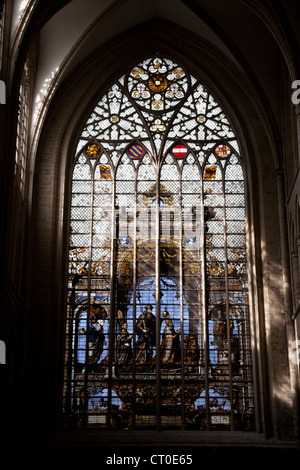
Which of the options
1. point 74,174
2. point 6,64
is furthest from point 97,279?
point 6,64

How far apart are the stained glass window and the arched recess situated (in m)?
0.33

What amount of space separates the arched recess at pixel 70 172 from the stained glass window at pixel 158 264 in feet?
1.10

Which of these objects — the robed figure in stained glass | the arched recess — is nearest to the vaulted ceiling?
the arched recess

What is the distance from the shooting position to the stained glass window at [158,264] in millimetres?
15719

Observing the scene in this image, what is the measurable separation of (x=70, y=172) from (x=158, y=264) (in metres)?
2.81

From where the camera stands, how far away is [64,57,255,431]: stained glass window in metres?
15.7

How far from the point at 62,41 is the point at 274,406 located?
28.3 feet

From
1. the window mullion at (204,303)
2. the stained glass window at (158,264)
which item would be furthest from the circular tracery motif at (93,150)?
the window mullion at (204,303)

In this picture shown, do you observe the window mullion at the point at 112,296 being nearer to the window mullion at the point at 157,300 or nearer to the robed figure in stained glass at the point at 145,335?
the robed figure in stained glass at the point at 145,335

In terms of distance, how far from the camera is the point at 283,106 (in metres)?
16.9

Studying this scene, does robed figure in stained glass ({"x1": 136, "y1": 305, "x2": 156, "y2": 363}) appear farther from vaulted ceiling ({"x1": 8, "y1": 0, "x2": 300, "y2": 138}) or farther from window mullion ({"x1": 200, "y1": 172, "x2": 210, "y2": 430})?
vaulted ceiling ({"x1": 8, "y1": 0, "x2": 300, "y2": 138})

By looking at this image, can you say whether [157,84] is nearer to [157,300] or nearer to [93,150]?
[93,150]

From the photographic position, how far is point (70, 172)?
56.9ft

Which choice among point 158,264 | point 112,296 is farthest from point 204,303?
point 112,296
